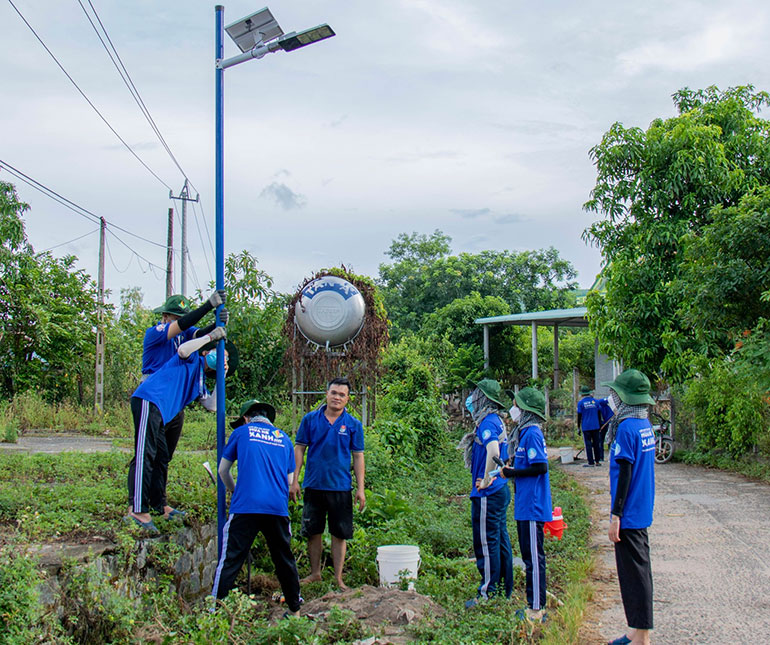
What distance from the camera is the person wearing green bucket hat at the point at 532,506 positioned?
566cm

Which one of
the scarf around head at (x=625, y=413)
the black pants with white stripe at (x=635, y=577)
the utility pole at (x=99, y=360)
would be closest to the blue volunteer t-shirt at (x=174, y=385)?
the scarf around head at (x=625, y=413)

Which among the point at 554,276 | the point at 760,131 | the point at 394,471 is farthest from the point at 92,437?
the point at 554,276

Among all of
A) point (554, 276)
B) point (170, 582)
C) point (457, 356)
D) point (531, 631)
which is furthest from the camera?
point (554, 276)

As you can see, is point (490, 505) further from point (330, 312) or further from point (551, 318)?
point (551, 318)

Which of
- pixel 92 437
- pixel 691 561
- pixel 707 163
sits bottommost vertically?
pixel 691 561

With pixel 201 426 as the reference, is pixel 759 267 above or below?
above

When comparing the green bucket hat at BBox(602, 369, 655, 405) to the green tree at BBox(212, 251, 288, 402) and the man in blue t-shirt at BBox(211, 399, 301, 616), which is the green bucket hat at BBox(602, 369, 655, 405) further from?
the green tree at BBox(212, 251, 288, 402)

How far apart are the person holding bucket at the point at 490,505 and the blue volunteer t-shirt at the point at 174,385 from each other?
7.85ft

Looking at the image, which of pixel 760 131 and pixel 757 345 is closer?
pixel 757 345

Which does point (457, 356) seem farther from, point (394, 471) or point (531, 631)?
point (531, 631)

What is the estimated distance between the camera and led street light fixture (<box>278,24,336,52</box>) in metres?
5.98

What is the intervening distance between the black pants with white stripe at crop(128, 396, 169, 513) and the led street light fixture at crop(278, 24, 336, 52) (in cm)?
310

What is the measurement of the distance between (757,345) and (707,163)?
536 cm

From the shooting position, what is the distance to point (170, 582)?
567cm
